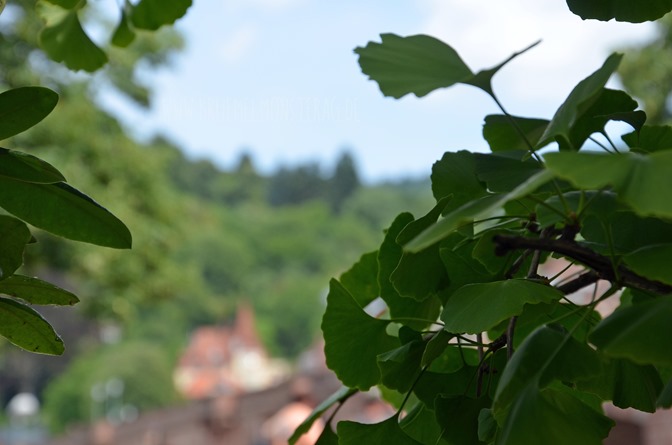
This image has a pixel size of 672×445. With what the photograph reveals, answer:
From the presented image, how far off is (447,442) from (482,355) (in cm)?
3

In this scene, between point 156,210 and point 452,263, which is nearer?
point 452,263

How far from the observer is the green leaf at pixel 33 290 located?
11.2 inches

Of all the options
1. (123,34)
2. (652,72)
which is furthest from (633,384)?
(652,72)

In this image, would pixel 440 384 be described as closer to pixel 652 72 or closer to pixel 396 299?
pixel 396 299

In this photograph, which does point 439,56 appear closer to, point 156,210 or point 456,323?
point 456,323

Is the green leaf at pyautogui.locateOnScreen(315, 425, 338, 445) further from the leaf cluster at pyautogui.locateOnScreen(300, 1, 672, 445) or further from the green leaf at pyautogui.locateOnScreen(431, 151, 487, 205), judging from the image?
the green leaf at pyautogui.locateOnScreen(431, 151, 487, 205)

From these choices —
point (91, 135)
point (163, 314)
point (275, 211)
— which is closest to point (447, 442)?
point (91, 135)

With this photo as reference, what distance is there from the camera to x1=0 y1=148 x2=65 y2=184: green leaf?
0.27m

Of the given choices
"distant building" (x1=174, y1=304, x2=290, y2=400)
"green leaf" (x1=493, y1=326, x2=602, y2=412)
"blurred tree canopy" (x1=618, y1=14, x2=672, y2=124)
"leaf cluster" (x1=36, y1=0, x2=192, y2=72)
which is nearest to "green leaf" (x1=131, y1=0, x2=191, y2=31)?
"leaf cluster" (x1=36, y1=0, x2=192, y2=72)

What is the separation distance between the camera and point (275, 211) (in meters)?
33.4

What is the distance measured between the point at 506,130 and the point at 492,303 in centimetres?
10

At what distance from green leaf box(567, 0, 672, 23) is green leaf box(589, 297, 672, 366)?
10 centimetres

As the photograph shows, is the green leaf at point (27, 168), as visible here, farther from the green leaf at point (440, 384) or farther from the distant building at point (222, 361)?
the distant building at point (222, 361)

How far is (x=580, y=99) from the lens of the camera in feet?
0.73
